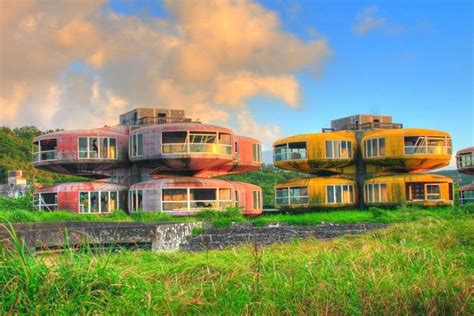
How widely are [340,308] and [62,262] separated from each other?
14.2 feet

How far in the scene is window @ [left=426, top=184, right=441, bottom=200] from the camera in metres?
36.5

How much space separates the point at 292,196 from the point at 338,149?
173 inches

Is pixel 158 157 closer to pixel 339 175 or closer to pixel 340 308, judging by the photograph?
pixel 339 175

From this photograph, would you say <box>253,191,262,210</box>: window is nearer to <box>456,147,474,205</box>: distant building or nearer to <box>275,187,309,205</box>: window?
<box>275,187,309,205</box>: window

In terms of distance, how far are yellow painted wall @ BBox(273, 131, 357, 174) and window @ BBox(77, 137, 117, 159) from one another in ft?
37.0

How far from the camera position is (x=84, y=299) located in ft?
27.7

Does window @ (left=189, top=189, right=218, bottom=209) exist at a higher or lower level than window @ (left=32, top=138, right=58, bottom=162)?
lower

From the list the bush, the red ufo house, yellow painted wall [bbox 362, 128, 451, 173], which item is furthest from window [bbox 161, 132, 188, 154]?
yellow painted wall [bbox 362, 128, 451, 173]

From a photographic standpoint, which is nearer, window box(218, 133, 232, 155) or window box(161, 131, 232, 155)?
window box(161, 131, 232, 155)

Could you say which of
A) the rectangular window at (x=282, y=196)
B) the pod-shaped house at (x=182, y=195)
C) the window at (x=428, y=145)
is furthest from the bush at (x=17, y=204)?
the window at (x=428, y=145)

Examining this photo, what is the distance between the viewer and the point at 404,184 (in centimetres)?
3581

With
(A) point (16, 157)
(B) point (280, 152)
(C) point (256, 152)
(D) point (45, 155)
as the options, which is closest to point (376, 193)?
(B) point (280, 152)

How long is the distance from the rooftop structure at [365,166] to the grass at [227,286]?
25.8 meters

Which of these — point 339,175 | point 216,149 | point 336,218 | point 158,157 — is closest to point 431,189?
point 339,175
